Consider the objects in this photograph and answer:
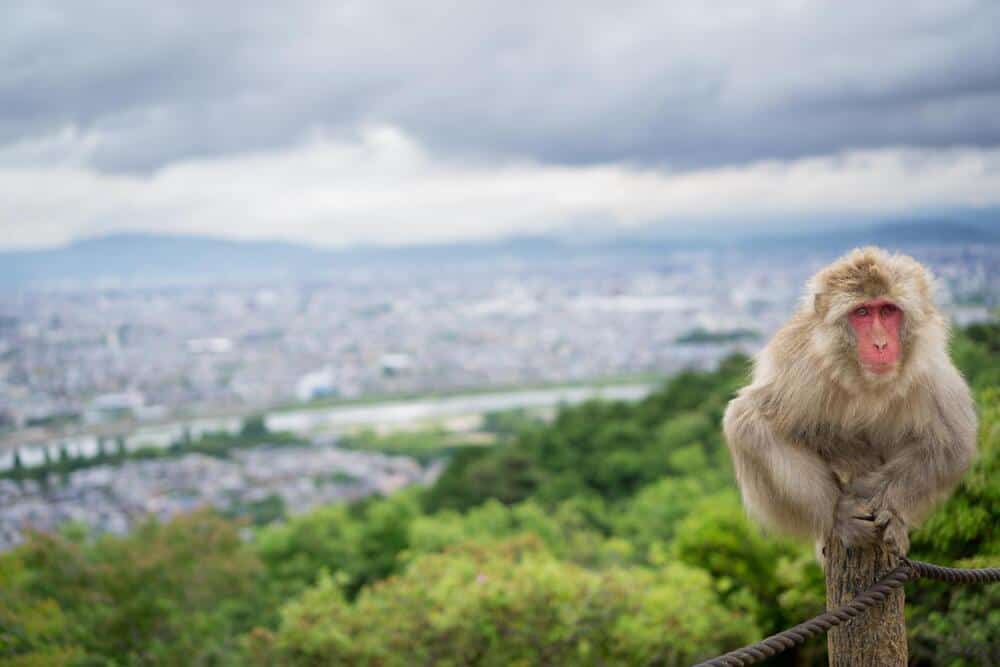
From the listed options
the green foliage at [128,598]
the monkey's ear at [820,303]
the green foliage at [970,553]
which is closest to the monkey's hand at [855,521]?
the monkey's ear at [820,303]

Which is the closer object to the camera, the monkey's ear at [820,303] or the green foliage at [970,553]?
the monkey's ear at [820,303]

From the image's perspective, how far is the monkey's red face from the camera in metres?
2.28

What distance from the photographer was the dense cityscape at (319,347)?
17719mm

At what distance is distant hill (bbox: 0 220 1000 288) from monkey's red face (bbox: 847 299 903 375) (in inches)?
722

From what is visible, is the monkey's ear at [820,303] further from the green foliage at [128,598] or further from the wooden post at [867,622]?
the green foliage at [128,598]

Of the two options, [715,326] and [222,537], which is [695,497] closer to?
[222,537]

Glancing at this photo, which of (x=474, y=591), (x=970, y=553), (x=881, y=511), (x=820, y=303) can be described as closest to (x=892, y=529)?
(x=881, y=511)

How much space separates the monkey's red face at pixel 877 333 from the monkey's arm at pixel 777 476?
355 millimetres

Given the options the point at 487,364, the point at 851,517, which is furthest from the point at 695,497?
the point at 487,364

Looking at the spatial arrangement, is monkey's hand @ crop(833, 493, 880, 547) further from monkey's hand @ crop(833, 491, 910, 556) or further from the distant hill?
the distant hill

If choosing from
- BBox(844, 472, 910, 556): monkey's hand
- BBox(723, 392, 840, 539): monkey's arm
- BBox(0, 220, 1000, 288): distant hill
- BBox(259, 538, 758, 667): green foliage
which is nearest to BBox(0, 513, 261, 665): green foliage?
BBox(259, 538, 758, 667): green foliage

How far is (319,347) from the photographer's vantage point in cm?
3647

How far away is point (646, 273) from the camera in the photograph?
4588cm

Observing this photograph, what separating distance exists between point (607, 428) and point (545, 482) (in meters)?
3.04
